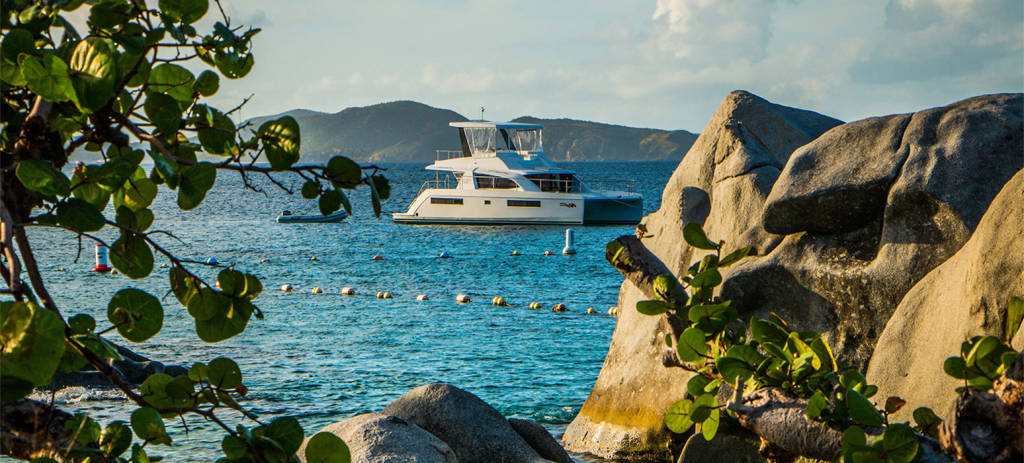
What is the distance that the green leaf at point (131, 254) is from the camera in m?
1.68

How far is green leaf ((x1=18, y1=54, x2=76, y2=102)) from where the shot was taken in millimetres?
1281

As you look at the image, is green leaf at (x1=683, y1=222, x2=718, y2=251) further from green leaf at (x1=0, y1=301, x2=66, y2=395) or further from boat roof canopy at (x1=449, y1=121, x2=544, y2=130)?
boat roof canopy at (x1=449, y1=121, x2=544, y2=130)

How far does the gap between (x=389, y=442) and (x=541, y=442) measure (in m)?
2.07

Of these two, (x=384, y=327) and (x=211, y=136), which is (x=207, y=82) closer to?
(x=211, y=136)

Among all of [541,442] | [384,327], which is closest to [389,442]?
[541,442]

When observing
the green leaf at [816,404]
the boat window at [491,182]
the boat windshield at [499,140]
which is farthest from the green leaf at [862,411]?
the boat windshield at [499,140]

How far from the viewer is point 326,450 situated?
1.50 meters

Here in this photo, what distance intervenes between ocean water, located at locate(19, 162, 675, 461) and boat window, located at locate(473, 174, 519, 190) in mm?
5174

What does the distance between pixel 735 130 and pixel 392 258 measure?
26904mm

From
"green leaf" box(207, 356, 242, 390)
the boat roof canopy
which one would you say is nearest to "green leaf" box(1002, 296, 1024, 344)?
"green leaf" box(207, 356, 242, 390)

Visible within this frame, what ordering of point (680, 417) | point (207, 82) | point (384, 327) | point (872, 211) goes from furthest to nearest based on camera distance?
point (384, 327) → point (872, 211) → point (680, 417) → point (207, 82)

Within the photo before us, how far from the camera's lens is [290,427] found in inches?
59.9

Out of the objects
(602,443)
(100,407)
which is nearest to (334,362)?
(100,407)

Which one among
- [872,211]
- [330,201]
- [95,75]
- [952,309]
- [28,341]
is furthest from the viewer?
[872,211]
